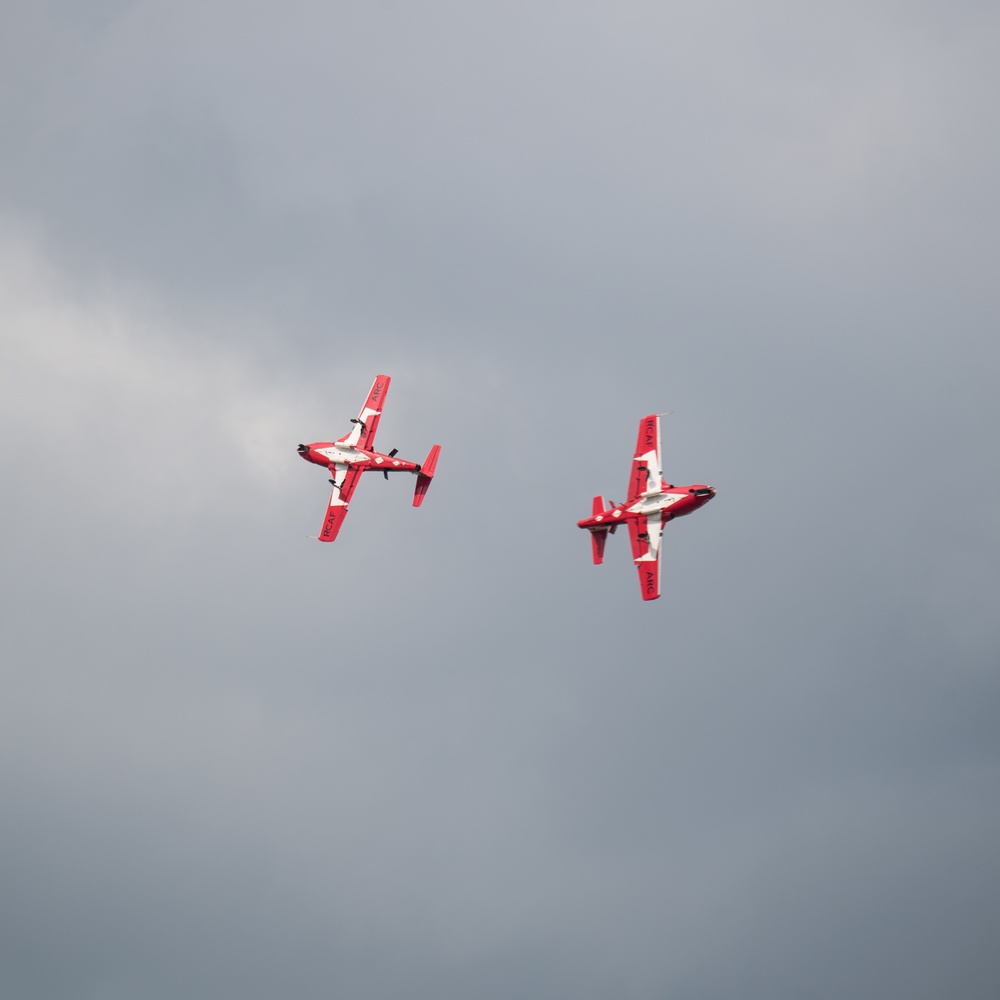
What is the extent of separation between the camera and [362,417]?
188125 millimetres

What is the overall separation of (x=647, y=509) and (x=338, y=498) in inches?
1660

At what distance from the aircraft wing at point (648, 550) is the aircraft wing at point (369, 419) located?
40266 mm

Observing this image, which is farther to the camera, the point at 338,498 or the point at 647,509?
the point at 338,498

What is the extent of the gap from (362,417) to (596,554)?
130ft

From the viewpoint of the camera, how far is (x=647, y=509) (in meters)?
164

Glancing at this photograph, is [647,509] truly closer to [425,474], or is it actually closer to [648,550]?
[648,550]

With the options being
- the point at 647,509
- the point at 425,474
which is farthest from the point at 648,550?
the point at 425,474

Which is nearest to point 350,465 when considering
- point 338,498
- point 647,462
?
point 338,498

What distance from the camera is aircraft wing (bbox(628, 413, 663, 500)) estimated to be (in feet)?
545

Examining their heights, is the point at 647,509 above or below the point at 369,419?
below

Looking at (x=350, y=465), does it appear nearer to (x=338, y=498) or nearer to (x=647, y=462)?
(x=338, y=498)

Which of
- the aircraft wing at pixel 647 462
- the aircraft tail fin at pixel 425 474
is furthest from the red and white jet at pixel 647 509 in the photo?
the aircraft tail fin at pixel 425 474

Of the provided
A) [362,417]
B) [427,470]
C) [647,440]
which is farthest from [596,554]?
[362,417]

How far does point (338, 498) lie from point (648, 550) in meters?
43.0
